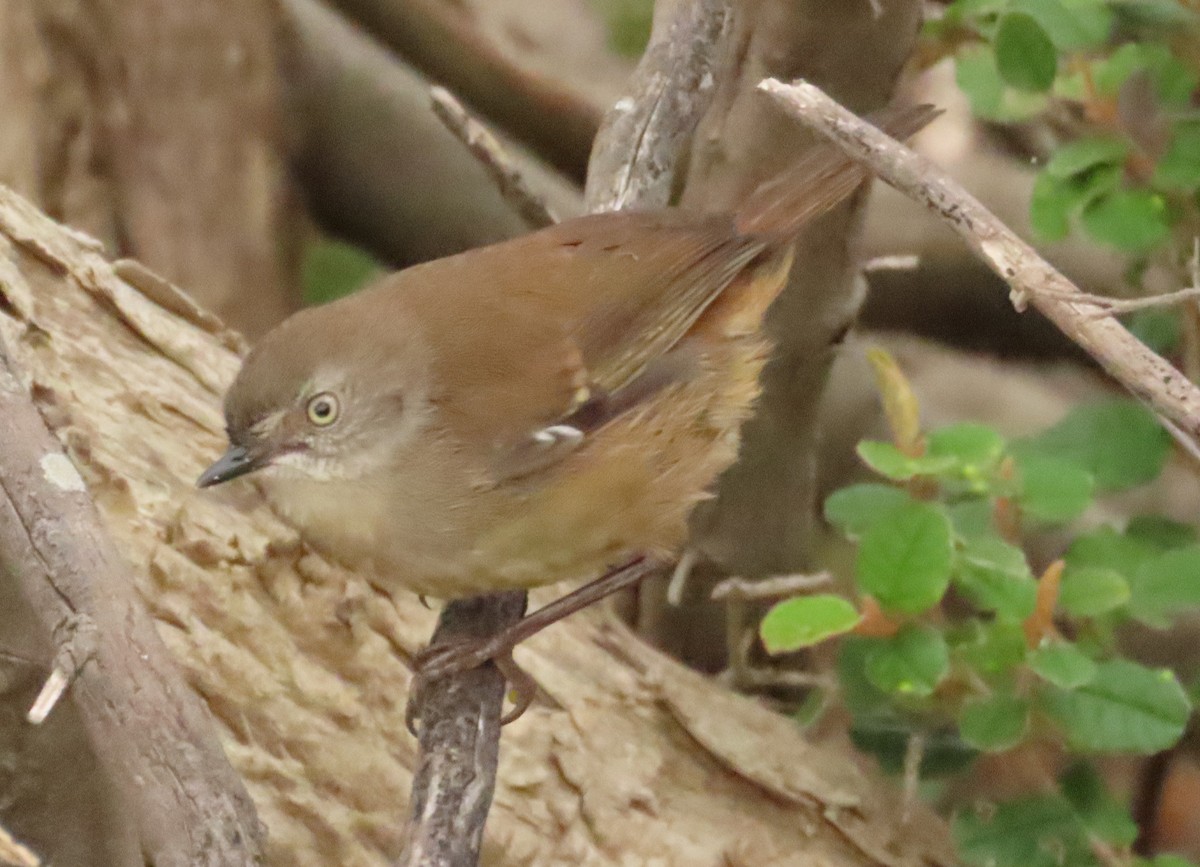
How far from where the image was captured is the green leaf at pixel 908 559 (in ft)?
7.80

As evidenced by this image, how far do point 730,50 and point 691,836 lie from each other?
1486 mm

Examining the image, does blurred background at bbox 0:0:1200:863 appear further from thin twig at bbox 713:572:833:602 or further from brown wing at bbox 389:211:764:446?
brown wing at bbox 389:211:764:446

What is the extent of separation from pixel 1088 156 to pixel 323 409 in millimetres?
1468

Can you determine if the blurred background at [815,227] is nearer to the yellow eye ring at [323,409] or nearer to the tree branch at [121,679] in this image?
the tree branch at [121,679]

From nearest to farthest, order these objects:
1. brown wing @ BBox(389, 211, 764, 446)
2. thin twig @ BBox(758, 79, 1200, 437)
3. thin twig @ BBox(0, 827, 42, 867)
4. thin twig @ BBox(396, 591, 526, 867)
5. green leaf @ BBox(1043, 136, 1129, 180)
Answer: thin twig @ BBox(0, 827, 42, 867), thin twig @ BBox(758, 79, 1200, 437), thin twig @ BBox(396, 591, 526, 867), brown wing @ BBox(389, 211, 764, 446), green leaf @ BBox(1043, 136, 1129, 180)

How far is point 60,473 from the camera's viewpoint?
167cm

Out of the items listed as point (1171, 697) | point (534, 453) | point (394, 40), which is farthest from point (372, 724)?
point (394, 40)

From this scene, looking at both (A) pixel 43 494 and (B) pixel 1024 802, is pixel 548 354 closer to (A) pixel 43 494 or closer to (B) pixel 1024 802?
(A) pixel 43 494

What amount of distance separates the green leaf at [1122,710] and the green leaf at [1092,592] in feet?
0.36

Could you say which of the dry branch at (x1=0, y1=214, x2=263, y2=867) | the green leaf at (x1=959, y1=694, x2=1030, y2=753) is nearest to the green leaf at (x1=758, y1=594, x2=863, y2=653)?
the green leaf at (x1=959, y1=694, x2=1030, y2=753)

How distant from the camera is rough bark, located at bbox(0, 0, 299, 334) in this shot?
402cm

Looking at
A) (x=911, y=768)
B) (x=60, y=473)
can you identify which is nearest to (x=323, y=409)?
(x=60, y=473)

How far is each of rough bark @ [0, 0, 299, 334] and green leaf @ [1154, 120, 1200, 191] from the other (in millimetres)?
2885

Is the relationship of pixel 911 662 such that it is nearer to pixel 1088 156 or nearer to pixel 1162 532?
pixel 1162 532
